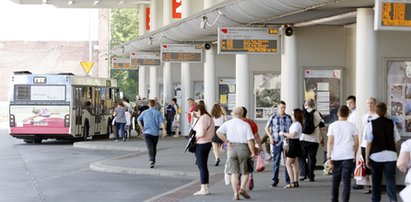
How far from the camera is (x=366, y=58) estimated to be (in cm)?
1894

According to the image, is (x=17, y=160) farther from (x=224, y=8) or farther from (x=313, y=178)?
(x=313, y=178)

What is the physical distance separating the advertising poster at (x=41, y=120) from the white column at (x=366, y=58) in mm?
20314

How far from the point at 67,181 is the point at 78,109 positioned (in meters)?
17.5

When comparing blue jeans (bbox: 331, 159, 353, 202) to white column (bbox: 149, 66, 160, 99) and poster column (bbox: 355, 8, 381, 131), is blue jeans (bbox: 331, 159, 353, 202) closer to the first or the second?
poster column (bbox: 355, 8, 381, 131)

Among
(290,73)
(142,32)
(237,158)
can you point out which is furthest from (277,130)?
(142,32)

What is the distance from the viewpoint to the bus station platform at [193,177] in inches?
667

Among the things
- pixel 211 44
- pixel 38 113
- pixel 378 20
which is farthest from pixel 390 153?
pixel 38 113

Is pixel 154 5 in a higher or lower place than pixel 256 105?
higher

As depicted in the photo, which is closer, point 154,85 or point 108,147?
point 108,147

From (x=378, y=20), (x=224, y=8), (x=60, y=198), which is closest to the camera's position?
(x=378, y=20)

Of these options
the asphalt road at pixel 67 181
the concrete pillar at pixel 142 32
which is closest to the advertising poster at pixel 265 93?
the asphalt road at pixel 67 181

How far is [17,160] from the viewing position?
2856cm

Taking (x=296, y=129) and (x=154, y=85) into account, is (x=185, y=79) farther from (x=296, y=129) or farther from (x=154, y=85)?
(x=296, y=129)

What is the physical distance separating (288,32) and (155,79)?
26.6 metres
